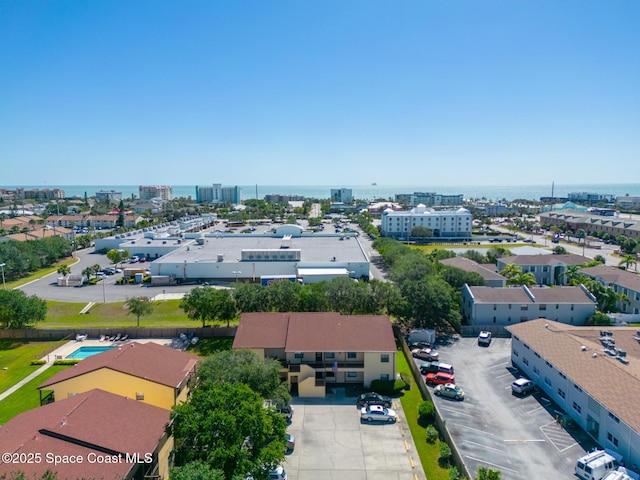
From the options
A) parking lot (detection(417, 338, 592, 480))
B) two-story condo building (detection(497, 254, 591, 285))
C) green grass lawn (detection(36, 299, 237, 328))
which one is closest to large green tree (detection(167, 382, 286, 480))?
parking lot (detection(417, 338, 592, 480))

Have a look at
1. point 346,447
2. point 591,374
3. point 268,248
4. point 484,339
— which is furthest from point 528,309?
point 268,248

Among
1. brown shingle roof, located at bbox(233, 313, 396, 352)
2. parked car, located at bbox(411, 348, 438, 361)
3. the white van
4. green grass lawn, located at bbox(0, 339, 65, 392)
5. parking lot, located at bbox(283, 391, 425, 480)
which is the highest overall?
brown shingle roof, located at bbox(233, 313, 396, 352)

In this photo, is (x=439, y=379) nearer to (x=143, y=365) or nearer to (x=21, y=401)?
(x=143, y=365)

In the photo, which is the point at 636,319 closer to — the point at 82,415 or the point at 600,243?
the point at 82,415

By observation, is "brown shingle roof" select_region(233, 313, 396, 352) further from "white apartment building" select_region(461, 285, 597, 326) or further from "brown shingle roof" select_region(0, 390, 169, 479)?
"white apartment building" select_region(461, 285, 597, 326)

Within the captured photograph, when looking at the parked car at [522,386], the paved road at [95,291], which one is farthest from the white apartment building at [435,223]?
the parked car at [522,386]

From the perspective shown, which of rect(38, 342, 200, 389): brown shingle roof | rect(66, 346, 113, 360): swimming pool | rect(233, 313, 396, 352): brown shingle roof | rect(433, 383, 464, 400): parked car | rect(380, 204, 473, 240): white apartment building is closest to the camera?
rect(38, 342, 200, 389): brown shingle roof
